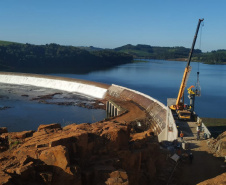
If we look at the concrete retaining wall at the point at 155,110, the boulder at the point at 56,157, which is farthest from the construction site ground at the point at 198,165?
the boulder at the point at 56,157

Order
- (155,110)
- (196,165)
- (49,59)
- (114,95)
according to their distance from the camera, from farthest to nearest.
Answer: (49,59) → (114,95) → (155,110) → (196,165)

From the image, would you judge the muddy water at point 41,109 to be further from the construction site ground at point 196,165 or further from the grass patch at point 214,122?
the construction site ground at point 196,165

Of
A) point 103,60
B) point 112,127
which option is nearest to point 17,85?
point 112,127

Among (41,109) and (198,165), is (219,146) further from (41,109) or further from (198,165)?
(41,109)

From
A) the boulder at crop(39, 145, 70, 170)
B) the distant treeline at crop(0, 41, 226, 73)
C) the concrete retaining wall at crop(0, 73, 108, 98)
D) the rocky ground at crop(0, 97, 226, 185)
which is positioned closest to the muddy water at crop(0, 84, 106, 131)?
the concrete retaining wall at crop(0, 73, 108, 98)

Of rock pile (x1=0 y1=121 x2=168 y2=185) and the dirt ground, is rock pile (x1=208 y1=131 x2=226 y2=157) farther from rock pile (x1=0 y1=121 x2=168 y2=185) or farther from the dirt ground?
rock pile (x1=0 y1=121 x2=168 y2=185)

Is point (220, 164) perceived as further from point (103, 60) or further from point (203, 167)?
point (103, 60)

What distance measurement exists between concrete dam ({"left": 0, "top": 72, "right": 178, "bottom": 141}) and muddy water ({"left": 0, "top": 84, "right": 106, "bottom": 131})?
7.06ft

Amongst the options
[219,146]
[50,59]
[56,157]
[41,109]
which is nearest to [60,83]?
[41,109]

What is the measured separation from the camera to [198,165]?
1636 cm

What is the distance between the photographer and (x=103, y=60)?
134 metres

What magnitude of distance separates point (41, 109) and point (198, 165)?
3026cm

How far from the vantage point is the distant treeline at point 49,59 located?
108 meters

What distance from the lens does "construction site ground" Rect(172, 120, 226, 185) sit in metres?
15.1
